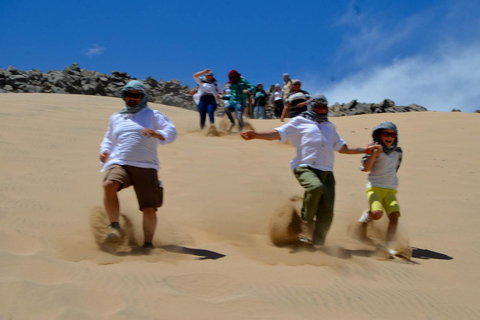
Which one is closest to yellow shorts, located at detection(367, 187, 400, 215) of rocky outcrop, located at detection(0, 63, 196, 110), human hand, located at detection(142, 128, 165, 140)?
human hand, located at detection(142, 128, 165, 140)

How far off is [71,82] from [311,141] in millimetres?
21927

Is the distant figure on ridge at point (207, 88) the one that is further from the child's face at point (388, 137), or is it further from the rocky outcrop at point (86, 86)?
the rocky outcrop at point (86, 86)

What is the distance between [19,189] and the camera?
5742mm

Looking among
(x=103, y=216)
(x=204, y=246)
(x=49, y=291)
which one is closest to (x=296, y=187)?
(x=204, y=246)

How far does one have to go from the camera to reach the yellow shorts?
519 cm

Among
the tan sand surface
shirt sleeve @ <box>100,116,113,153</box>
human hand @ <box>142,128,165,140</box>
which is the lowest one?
the tan sand surface

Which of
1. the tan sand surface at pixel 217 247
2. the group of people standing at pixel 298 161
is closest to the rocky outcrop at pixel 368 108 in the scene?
the tan sand surface at pixel 217 247

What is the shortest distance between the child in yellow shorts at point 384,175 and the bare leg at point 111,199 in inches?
98.0

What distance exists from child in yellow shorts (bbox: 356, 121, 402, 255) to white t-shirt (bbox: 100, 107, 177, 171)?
2.11 meters

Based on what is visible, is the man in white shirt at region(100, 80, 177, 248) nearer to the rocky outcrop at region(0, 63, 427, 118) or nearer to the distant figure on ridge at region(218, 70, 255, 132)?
the distant figure on ridge at region(218, 70, 255, 132)

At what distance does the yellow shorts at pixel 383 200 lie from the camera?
17.0 ft

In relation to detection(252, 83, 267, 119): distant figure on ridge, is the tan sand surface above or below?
below

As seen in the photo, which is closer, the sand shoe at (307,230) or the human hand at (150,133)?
the human hand at (150,133)

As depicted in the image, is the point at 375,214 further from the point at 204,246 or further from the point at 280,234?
the point at 204,246
